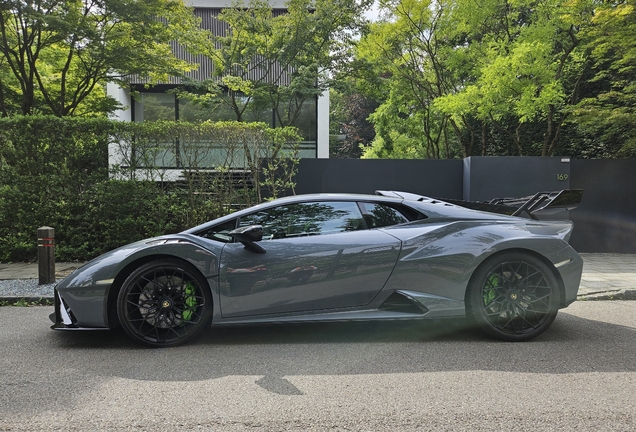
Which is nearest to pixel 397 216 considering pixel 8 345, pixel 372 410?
pixel 372 410

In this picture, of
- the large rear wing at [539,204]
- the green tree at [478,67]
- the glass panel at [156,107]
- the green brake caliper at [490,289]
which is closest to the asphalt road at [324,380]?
the green brake caliper at [490,289]

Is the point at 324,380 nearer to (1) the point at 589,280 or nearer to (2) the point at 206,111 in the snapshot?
(1) the point at 589,280

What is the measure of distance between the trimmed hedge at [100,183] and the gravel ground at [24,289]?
1885 millimetres

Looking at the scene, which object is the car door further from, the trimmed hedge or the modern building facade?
the modern building facade

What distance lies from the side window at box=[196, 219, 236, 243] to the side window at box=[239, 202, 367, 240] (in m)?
0.10

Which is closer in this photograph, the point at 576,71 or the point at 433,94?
the point at 576,71

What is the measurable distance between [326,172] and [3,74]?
9416mm

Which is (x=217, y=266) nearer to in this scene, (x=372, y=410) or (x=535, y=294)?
(x=372, y=410)

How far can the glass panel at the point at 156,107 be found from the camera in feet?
61.5

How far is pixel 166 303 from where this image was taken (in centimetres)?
383

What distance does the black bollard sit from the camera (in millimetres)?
6488

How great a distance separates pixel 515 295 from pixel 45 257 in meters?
6.09

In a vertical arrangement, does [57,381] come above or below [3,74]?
below

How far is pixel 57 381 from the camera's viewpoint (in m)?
3.14
